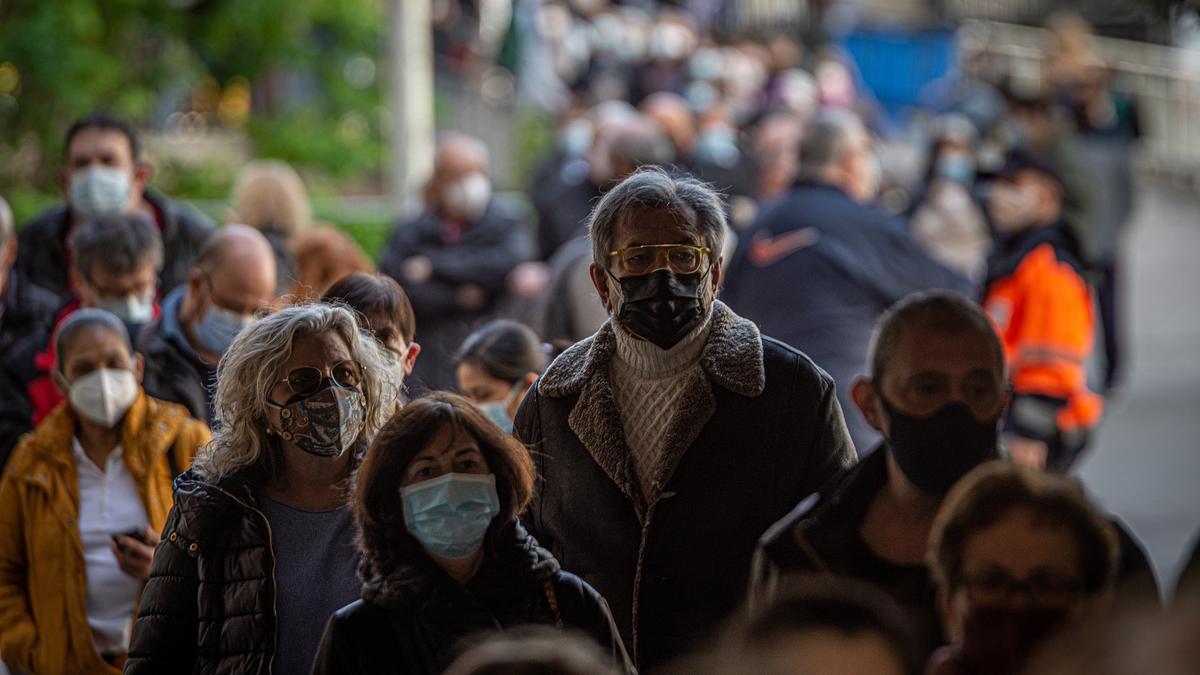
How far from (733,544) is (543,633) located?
0.61 meters

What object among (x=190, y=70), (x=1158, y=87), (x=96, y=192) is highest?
(x=190, y=70)

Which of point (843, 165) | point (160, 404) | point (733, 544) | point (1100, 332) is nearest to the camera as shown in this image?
point (733, 544)

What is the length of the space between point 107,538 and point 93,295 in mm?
1163

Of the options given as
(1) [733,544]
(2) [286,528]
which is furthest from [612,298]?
(2) [286,528]

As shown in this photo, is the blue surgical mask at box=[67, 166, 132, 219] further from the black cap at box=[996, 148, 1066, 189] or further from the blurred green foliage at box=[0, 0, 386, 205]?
the blurred green foliage at box=[0, 0, 386, 205]

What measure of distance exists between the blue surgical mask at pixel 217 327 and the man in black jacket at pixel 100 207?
1.08 m

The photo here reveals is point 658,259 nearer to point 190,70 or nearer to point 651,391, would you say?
point 651,391

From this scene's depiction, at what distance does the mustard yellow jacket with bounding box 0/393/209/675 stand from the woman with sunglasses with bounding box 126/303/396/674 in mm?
1090

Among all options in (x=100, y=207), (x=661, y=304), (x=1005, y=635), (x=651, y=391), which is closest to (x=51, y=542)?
(x=651, y=391)

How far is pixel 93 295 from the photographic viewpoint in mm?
6012

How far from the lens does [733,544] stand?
12.9 feet

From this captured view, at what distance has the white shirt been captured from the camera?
5.10 metres

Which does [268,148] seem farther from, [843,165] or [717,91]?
[843,165]

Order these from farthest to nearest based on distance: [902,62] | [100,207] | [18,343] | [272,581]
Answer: [902,62] < [100,207] < [18,343] < [272,581]
